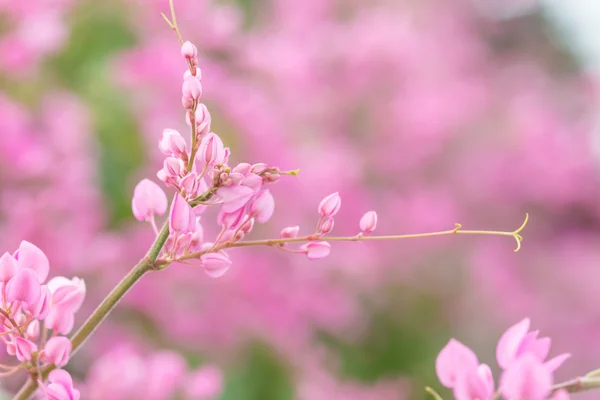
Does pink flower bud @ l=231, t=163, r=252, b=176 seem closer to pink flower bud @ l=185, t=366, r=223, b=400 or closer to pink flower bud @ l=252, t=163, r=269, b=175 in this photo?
pink flower bud @ l=252, t=163, r=269, b=175

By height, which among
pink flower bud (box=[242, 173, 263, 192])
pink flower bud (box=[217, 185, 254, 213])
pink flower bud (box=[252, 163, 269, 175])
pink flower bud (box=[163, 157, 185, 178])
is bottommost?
pink flower bud (box=[217, 185, 254, 213])

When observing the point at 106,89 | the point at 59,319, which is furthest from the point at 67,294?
the point at 106,89

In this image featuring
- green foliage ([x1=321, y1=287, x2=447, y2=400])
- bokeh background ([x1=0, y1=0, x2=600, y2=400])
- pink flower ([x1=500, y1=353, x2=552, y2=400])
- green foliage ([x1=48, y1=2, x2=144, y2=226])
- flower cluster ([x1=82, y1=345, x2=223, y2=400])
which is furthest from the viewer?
green foliage ([x1=321, y1=287, x2=447, y2=400])

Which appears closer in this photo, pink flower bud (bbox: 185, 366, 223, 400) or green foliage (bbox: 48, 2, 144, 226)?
pink flower bud (bbox: 185, 366, 223, 400)

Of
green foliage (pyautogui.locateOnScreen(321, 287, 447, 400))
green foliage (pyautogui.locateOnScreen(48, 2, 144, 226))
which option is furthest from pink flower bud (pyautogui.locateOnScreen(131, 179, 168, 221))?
green foliage (pyautogui.locateOnScreen(321, 287, 447, 400))

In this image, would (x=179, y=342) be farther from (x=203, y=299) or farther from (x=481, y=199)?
(x=481, y=199)

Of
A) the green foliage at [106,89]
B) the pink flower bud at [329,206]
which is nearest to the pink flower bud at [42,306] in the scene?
the pink flower bud at [329,206]

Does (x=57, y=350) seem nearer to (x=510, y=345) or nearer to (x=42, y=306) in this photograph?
(x=42, y=306)
